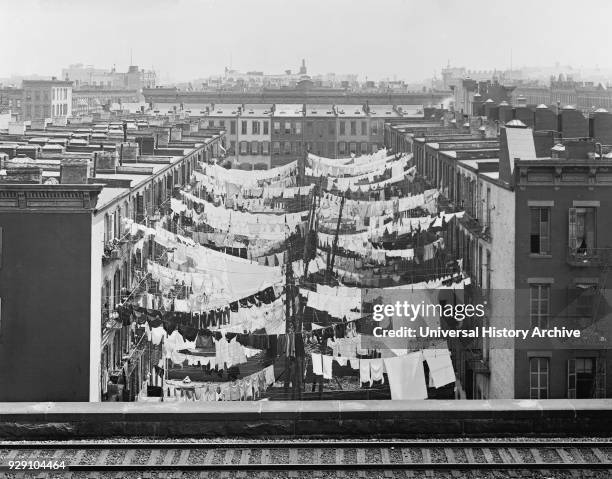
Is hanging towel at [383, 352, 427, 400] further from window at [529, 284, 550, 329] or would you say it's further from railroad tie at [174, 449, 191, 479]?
railroad tie at [174, 449, 191, 479]

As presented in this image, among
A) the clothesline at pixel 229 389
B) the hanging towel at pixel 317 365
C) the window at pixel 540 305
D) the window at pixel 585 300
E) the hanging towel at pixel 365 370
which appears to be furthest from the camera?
the window at pixel 540 305

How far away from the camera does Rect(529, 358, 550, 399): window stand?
33.0 metres

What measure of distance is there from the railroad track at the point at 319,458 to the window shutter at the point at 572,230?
11291mm

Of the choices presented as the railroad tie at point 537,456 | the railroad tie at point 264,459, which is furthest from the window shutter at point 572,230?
the railroad tie at point 264,459

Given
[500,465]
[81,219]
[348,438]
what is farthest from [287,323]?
[500,465]

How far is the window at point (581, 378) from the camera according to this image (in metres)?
33.0

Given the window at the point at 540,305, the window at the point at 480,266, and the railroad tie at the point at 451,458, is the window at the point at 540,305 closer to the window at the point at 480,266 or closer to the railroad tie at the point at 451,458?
the window at the point at 480,266

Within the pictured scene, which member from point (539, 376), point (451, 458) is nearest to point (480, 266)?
point (539, 376)

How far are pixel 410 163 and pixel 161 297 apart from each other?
40.8 m

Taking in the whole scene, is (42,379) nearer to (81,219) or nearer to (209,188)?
(81,219)

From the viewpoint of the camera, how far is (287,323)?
3609 centimetres

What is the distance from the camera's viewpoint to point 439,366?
33.3m

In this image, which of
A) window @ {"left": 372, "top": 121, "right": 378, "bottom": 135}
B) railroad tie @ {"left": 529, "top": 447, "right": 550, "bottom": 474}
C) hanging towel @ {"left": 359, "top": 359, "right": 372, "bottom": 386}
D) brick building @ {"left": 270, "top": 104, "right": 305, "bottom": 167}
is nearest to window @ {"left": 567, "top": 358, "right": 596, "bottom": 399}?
hanging towel @ {"left": 359, "top": 359, "right": 372, "bottom": 386}

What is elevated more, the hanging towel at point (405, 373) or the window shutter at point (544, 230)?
the window shutter at point (544, 230)
